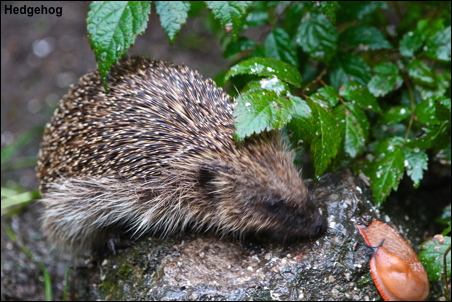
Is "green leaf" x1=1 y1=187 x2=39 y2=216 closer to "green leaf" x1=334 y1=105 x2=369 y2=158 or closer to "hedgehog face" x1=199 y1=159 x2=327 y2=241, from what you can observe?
"hedgehog face" x1=199 y1=159 x2=327 y2=241

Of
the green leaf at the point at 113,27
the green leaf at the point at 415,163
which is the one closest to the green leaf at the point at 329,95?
the green leaf at the point at 415,163

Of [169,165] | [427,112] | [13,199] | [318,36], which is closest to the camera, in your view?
[169,165]

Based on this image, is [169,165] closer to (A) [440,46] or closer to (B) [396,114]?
(B) [396,114]

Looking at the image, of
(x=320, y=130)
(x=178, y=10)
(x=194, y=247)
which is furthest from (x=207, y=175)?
(x=178, y=10)

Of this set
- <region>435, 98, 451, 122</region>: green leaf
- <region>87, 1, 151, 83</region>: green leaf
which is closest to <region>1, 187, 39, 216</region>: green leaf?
<region>87, 1, 151, 83</region>: green leaf

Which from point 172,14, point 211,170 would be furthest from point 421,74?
point 172,14
